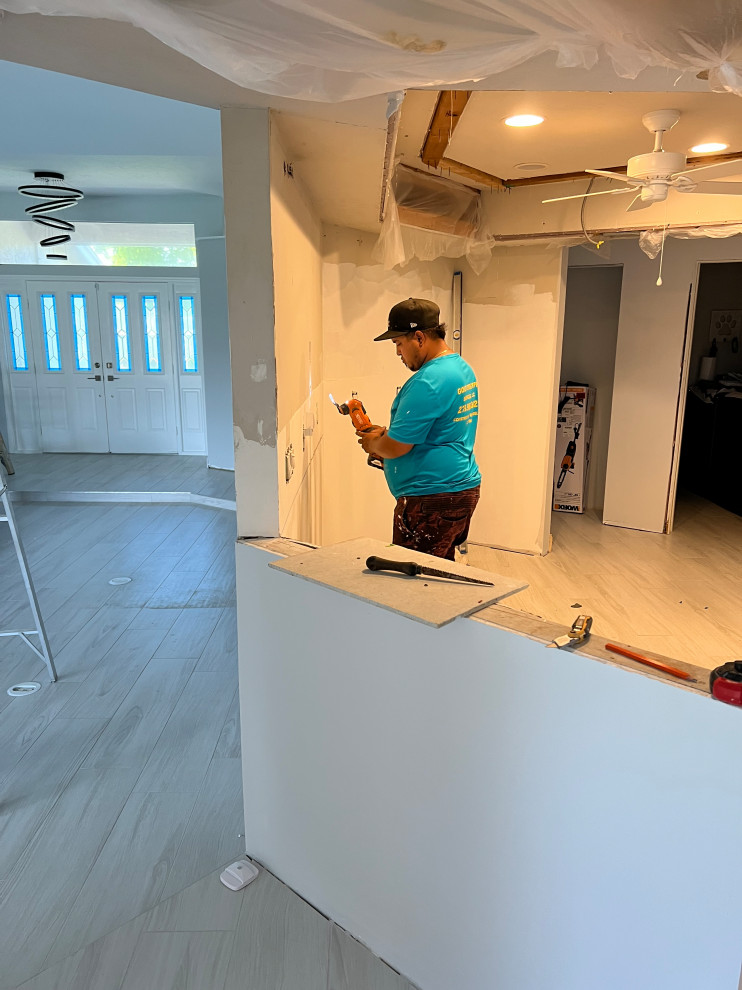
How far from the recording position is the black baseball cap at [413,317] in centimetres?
242

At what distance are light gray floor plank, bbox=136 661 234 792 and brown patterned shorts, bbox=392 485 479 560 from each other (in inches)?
40.9

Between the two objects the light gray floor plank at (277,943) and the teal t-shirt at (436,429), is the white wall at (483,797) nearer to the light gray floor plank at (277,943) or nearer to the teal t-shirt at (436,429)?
the light gray floor plank at (277,943)

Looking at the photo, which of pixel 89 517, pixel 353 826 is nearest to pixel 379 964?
pixel 353 826

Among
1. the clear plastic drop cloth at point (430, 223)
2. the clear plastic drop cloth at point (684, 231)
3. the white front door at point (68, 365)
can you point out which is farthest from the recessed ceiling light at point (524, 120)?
the white front door at point (68, 365)

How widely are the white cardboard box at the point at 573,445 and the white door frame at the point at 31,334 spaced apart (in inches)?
162

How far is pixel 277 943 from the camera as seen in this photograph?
1726 mm

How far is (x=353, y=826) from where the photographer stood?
170 centimetres

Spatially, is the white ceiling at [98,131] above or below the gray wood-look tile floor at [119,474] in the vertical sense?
above

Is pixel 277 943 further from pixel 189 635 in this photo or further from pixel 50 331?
pixel 50 331

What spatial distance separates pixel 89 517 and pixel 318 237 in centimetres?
370

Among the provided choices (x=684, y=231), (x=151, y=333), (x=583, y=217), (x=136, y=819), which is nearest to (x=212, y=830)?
(x=136, y=819)

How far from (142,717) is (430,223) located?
2.91m

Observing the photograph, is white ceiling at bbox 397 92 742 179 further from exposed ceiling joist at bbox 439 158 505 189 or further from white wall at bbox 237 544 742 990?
white wall at bbox 237 544 742 990

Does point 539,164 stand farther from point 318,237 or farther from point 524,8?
point 524,8
